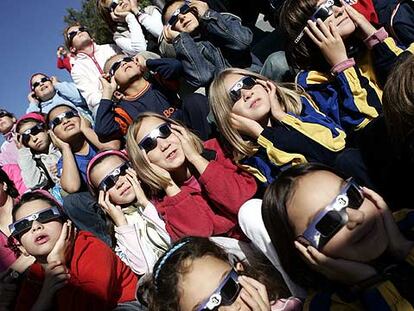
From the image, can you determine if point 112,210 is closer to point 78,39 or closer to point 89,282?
point 89,282

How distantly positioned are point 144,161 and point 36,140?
200cm

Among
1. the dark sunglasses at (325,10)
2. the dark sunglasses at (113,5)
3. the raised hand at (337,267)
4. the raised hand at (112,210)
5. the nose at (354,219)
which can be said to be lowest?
the raised hand at (337,267)

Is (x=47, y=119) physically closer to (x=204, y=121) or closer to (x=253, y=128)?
(x=204, y=121)

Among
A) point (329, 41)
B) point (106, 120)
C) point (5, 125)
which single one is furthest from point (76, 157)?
point (329, 41)

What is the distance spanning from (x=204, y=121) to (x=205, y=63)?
0.47 metres

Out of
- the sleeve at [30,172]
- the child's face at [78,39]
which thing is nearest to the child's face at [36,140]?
the sleeve at [30,172]

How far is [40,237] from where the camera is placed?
3223 millimetres

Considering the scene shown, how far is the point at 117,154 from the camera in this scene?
3818 millimetres

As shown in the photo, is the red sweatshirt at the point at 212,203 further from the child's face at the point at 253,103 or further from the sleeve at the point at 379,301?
the sleeve at the point at 379,301

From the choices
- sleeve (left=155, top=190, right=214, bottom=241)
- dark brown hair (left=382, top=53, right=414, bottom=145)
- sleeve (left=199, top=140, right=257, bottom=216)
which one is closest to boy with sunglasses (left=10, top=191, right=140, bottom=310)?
sleeve (left=155, top=190, right=214, bottom=241)

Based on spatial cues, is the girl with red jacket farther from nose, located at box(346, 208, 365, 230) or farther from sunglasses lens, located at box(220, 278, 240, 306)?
nose, located at box(346, 208, 365, 230)

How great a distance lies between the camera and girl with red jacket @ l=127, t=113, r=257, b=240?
3.10 metres

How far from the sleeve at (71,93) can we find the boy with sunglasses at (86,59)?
0.33 m

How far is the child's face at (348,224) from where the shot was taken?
2018 millimetres
